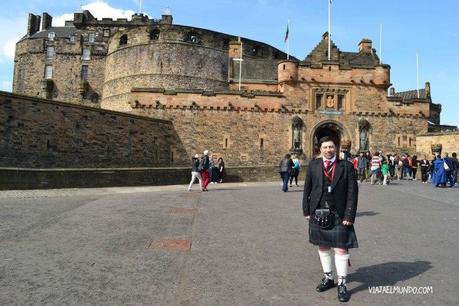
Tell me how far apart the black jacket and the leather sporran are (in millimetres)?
80

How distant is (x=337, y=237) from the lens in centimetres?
370

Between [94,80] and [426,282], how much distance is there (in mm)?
43285

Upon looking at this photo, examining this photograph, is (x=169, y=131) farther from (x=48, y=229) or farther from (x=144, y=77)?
(x=48, y=229)

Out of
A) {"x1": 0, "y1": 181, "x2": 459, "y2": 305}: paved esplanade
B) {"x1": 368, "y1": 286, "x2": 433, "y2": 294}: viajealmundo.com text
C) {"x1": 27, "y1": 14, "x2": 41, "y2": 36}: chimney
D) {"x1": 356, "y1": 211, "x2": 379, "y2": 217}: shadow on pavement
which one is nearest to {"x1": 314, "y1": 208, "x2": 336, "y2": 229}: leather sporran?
{"x1": 0, "y1": 181, "x2": 459, "y2": 305}: paved esplanade

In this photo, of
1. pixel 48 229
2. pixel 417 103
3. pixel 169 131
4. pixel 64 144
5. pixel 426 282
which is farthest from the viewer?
pixel 417 103

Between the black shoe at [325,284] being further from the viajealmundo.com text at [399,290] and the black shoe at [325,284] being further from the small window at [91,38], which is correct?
the small window at [91,38]

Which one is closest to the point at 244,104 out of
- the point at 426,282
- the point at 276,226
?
the point at 276,226

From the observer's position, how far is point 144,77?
34406 mm

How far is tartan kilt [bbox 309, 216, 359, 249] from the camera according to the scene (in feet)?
12.1

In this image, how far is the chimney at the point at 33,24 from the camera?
49125mm

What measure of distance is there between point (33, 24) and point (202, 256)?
54068mm

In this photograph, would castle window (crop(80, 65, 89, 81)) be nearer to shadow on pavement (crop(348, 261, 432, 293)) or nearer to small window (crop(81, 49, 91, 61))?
small window (crop(81, 49, 91, 61))

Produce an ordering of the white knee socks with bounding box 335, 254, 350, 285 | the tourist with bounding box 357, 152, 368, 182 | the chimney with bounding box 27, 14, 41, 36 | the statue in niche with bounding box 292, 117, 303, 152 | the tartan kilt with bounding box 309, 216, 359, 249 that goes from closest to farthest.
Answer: the white knee socks with bounding box 335, 254, 350, 285 < the tartan kilt with bounding box 309, 216, 359, 249 < the tourist with bounding box 357, 152, 368, 182 < the statue in niche with bounding box 292, 117, 303, 152 < the chimney with bounding box 27, 14, 41, 36

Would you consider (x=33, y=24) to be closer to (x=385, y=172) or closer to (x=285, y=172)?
(x=285, y=172)
